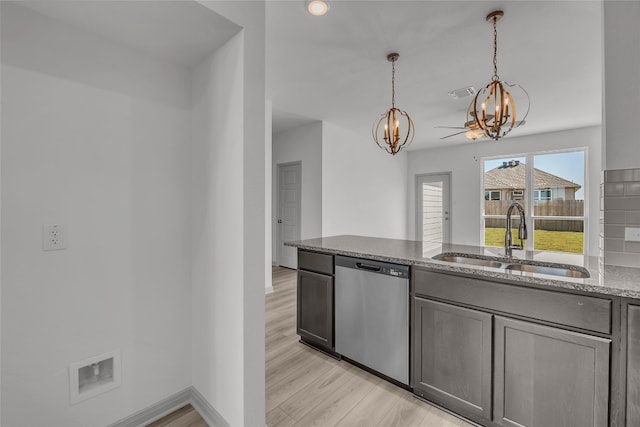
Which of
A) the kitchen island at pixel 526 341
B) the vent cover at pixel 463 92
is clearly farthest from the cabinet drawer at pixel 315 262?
the vent cover at pixel 463 92

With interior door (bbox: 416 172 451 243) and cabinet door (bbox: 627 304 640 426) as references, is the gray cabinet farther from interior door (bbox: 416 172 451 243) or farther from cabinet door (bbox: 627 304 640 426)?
interior door (bbox: 416 172 451 243)

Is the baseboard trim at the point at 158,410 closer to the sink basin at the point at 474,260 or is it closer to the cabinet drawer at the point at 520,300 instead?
the cabinet drawer at the point at 520,300

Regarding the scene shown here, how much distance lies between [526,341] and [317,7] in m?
2.44

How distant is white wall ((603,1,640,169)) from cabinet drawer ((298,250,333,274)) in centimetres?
191

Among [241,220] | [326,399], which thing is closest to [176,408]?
[326,399]

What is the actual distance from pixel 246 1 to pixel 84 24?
2.59ft

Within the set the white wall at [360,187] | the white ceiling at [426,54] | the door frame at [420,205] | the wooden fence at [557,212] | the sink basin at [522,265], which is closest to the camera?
the sink basin at [522,265]

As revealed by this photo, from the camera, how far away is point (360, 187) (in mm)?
6051

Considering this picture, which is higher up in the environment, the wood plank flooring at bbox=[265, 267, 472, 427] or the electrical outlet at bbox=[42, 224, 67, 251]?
the electrical outlet at bbox=[42, 224, 67, 251]

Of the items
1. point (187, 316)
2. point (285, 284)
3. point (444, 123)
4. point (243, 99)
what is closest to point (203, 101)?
point (243, 99)

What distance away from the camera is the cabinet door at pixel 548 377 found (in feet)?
4.39

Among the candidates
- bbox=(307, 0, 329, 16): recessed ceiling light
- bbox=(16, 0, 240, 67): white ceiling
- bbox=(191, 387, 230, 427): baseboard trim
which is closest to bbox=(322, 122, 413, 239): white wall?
bbox=(307, 0, 329, 16): recessed ceiling light

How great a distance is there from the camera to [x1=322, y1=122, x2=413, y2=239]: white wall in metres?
5.26

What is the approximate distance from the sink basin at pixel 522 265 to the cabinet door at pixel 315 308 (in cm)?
91
